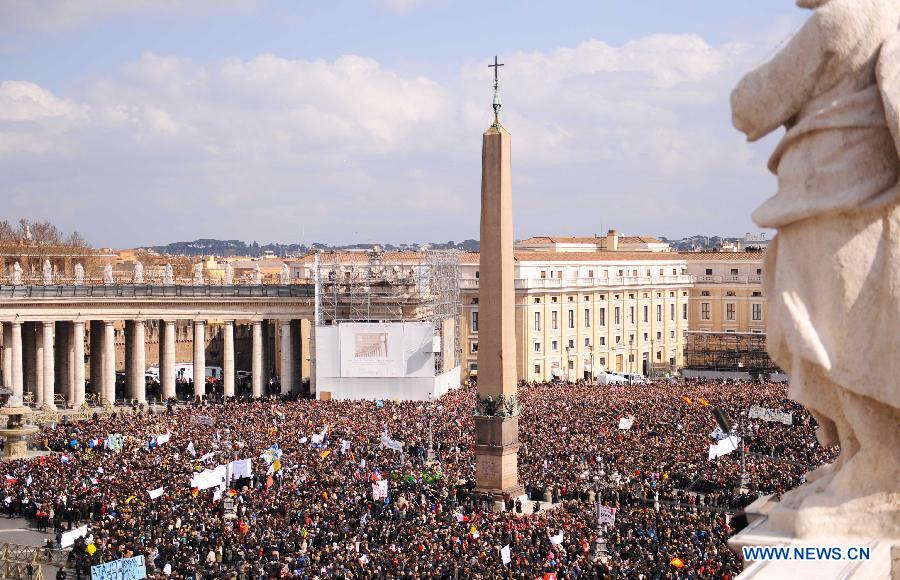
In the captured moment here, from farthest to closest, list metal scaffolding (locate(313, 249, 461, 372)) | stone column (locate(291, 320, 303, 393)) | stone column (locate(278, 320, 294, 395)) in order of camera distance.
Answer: stone column (locate(291, 320, 303, 393)), stone column (locate(278, 320, 294, 395)), metal scaffolding (locate(313, 249, 461, 372))

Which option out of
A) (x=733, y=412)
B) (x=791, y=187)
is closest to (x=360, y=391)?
(x=733, y=412)

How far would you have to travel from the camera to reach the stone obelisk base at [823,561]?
21.8ft

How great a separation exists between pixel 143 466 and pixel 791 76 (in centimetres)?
2644

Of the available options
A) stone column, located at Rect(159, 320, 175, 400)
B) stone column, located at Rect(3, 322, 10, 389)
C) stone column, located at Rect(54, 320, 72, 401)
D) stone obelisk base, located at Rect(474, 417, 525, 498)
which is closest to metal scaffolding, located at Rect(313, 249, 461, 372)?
stone column, located at Rect(159, 320, 175, 400)

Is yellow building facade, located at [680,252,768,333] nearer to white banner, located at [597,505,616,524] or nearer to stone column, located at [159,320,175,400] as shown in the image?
stone column, located at [159,320,175,400]

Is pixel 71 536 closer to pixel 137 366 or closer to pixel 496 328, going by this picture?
pixel 496 328

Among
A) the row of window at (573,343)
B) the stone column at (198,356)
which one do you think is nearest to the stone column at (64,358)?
the stone column at (198,356)

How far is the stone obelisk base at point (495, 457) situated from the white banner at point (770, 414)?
34.9 ft

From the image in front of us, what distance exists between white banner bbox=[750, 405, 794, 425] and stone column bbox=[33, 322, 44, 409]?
108ft

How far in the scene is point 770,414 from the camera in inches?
1374

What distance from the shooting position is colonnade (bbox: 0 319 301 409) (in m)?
51.9

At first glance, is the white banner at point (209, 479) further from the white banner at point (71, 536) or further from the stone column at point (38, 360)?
the stone column at point (38, 360)

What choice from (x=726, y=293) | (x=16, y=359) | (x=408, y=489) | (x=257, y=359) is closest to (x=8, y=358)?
(x=16, y=359)

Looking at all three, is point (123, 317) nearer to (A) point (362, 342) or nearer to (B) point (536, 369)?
(A) point (362, 342)
